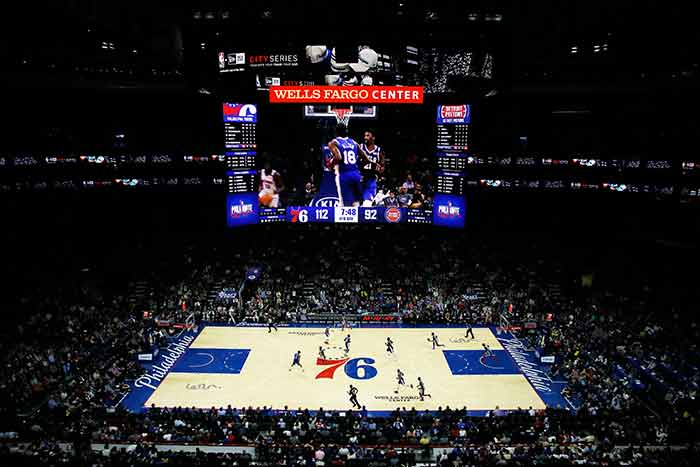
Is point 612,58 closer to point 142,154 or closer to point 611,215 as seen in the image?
point 611,215

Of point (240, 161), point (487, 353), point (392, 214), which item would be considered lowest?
point (487, 353)

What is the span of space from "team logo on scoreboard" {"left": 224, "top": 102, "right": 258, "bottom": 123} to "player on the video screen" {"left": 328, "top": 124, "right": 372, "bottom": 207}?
6.29m

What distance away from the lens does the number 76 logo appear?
28.2m

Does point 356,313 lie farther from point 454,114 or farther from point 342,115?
point 454,114

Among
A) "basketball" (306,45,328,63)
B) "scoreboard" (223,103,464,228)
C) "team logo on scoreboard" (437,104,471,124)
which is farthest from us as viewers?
"scoreboard" (223,103,464,228)

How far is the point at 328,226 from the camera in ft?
152

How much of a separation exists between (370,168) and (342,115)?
461 cm

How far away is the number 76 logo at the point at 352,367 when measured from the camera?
28.2 metres

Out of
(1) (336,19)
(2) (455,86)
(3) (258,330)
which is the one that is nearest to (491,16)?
(2) (455,86)

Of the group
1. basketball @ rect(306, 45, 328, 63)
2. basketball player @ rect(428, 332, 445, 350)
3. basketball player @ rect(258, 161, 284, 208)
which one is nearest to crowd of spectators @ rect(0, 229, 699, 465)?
basketball player @ rect(428, 332, 445, 350)

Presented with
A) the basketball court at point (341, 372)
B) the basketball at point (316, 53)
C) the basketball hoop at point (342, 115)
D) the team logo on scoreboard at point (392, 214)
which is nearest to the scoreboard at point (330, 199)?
the team logo on scoreboard at point (392, 214)

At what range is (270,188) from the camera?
1581 inches

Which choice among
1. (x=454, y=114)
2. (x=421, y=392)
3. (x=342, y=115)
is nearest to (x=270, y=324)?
(x=421, y=392)

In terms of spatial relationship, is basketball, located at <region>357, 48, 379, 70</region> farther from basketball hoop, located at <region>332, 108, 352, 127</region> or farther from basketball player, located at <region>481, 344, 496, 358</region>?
basketball player, located at <region>481, 344, 496, 358</region>
